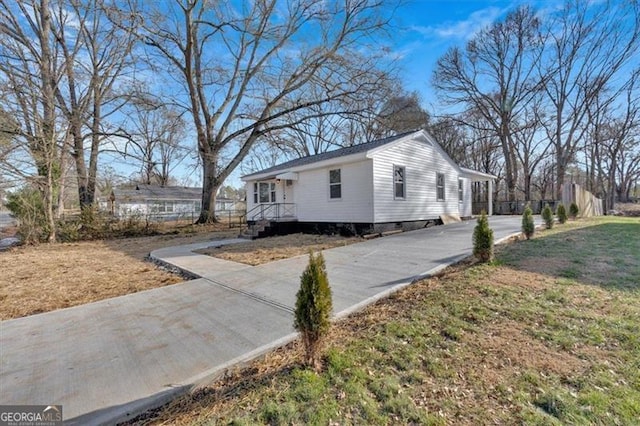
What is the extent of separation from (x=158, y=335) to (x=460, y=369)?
3292mm

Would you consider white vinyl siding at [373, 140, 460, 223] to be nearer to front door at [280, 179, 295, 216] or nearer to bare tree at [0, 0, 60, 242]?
front door at [280, 179, 295, 216]

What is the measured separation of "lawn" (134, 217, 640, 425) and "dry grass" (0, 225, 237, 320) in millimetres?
4155

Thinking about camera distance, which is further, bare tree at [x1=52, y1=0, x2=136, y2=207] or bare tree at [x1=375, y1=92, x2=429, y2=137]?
bare tree at [x1=375, y1=92, x2=429, y2=137]

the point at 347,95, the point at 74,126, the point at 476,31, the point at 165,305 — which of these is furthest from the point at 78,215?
the point at 476,31

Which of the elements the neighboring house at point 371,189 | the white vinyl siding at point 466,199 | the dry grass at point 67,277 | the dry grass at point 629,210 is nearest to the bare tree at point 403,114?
the white vinyl siding at point 466,199

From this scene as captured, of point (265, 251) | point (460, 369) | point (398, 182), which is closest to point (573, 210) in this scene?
point (398, 182)

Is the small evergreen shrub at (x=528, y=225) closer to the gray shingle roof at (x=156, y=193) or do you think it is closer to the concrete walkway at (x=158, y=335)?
the concrete walkway at (x=158, y=335)

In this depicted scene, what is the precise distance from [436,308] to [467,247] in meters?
4.30

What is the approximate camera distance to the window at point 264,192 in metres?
15.5

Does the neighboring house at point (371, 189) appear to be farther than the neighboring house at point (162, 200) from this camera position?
No

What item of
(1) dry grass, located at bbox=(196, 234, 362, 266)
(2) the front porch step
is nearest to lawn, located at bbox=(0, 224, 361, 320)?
(1) dry grass, located at bbox=(196, 234, 362, 266)

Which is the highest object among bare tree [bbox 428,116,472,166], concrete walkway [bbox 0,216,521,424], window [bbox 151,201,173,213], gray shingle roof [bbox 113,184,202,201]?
bare tree [bbox 428,116,472,166]

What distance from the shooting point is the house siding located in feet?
35.3

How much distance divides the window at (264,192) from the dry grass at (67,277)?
279 inches
